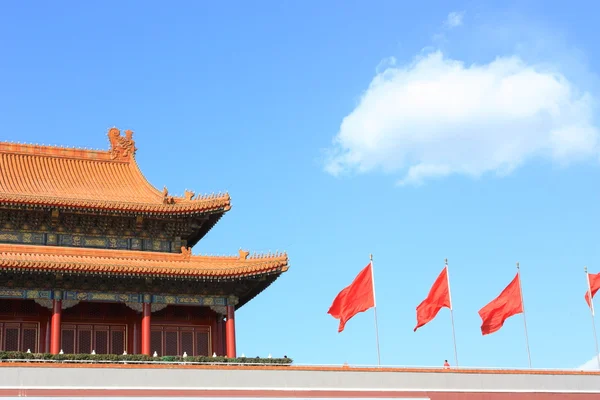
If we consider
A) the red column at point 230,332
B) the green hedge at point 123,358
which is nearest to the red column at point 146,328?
the green hedge at point 123,358

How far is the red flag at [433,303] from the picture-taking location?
116ft

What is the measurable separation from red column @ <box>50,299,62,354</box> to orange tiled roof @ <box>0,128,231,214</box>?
154 inches

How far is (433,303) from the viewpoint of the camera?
35.4 metres

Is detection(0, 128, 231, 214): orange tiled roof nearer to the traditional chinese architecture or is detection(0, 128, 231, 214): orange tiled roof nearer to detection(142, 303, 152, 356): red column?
the traditional chinese architecture

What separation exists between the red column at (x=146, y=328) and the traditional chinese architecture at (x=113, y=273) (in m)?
A: 0.04

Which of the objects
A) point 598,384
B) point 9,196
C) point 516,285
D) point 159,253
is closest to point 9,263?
point 9,196

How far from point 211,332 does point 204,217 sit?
4.63 m

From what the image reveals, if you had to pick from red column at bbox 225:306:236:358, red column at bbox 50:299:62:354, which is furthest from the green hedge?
red column at bbox 50:299:62:354

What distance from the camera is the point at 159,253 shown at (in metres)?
37.5

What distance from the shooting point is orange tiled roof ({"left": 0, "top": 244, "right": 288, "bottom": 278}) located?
1308 inches

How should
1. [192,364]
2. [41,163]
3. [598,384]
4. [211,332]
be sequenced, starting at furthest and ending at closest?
[41,163] < [211,332] < [598,384] < [192,364]

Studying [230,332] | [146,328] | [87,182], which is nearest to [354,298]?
[230,332]

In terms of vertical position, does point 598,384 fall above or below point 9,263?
below

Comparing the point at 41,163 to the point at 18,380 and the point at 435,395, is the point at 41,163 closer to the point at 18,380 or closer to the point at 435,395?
the point at 18,380
